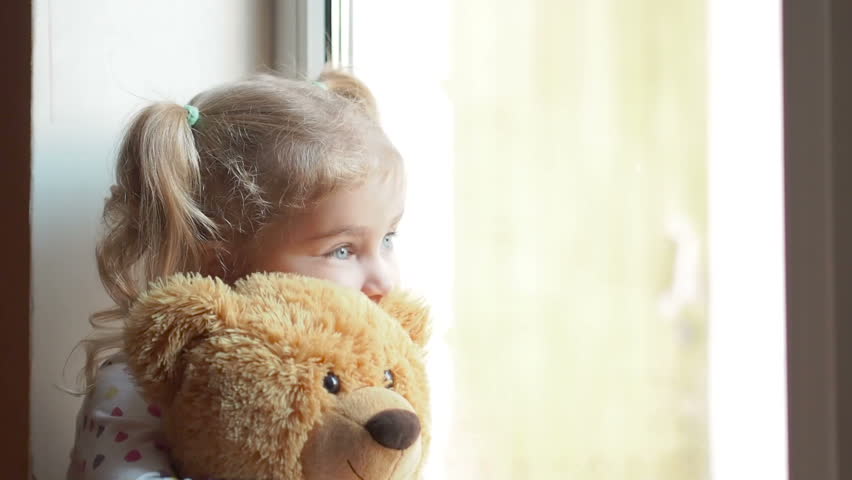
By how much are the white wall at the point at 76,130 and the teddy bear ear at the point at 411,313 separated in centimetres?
49

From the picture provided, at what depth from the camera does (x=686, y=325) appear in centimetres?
82

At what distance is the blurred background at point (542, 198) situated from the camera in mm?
768

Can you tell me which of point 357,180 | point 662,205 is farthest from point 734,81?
point 357,180

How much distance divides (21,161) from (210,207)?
9.6 inches

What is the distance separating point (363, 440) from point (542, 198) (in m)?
0.40

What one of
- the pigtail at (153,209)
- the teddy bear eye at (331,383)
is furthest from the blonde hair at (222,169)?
the teddy bear eye at (331,383)

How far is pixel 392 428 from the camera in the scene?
71 centimetres

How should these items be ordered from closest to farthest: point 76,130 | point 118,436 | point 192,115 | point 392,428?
point 392,428 < point 118,436 < point 192,115 < point 76,130

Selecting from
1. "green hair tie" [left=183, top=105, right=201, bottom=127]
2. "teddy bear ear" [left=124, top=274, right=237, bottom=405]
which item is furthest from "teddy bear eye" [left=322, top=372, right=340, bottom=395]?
"green hair tie" [left=183, top=105, right=201, bottom=127]

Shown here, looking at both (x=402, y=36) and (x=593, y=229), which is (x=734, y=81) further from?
(x=402, y=36)

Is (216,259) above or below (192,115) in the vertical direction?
below

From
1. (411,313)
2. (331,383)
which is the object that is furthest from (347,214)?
(331,383)

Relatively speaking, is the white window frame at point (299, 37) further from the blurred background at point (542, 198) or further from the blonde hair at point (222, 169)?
the blonde hair at point (222, 169)

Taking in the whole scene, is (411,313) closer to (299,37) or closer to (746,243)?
(746,243)
